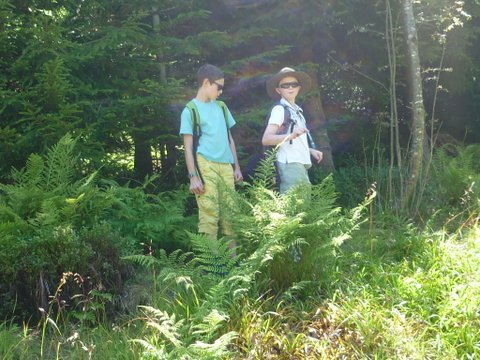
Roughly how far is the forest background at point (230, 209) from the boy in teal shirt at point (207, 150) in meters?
0.34

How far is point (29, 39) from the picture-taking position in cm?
667

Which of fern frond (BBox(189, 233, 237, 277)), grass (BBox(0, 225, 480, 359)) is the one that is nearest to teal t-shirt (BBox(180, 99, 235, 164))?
fern frond (BBox(189, 233, 237, 277))

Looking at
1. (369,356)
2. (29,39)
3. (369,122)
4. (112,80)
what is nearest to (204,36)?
(112,80)

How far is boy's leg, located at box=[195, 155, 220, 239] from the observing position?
5.34 m

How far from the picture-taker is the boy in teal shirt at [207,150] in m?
5.28

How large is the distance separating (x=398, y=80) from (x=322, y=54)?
73.8 inches

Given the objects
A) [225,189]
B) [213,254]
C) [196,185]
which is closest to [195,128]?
[196,185]

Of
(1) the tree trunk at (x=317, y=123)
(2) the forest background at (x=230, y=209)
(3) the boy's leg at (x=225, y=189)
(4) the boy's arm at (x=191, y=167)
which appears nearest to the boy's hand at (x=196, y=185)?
(4) the boy's arm at (x=191, y=167)

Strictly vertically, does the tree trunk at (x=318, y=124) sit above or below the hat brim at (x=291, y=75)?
below

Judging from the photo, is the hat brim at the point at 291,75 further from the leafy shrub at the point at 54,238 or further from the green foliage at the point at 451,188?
the green foliage at the point at 451,188

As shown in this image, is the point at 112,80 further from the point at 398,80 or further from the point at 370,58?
the point at 398,80

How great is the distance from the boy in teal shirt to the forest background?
34 cm

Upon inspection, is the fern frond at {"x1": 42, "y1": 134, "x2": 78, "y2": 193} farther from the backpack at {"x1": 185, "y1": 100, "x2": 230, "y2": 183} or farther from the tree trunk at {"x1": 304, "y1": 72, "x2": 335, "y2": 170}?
the tree trunk at {"x1": 304, "y1": 72, "x2": 335, "y2": 170}

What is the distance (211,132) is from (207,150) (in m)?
0.18
